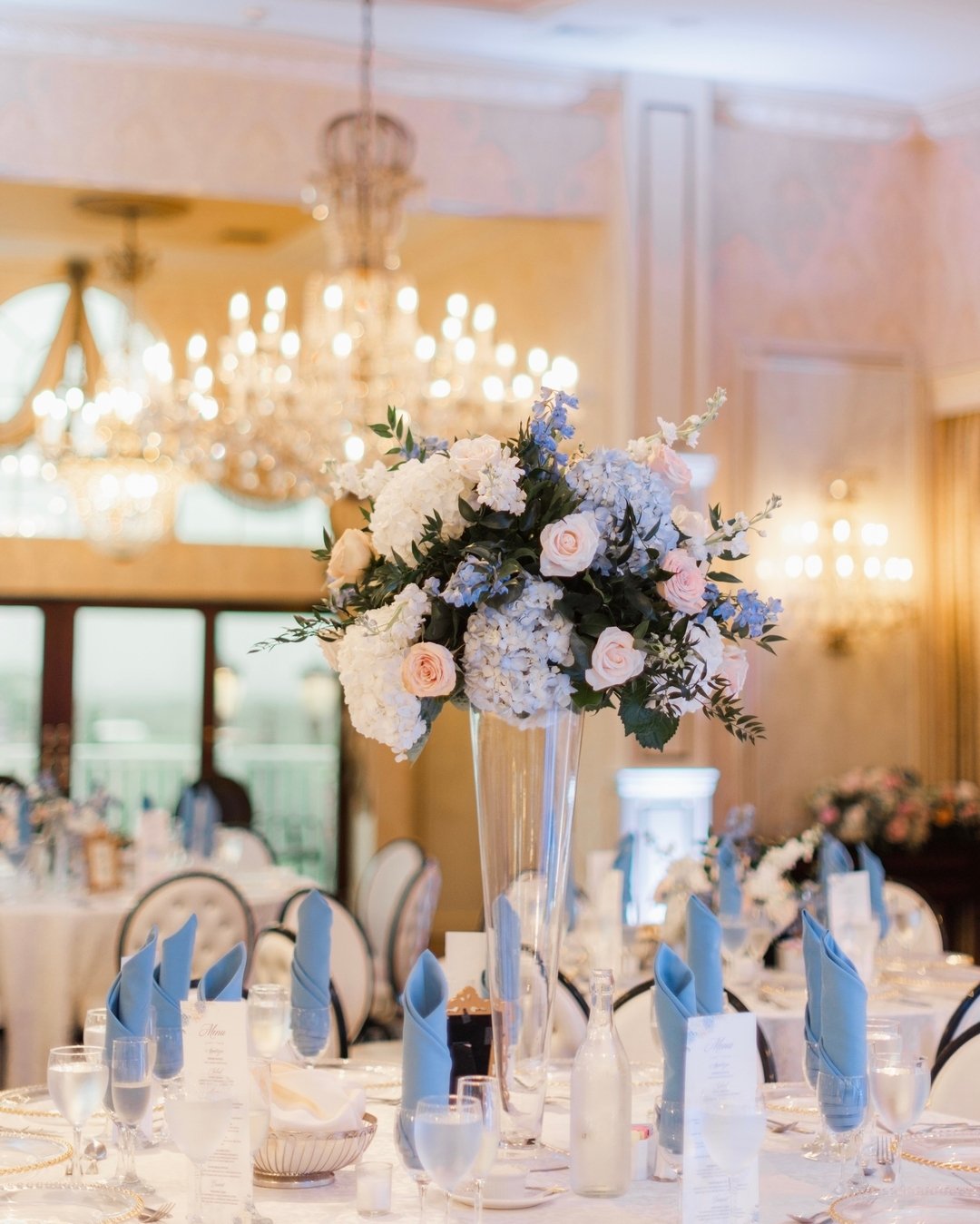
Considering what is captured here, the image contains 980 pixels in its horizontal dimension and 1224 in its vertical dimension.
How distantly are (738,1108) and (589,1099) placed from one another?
1.08ft

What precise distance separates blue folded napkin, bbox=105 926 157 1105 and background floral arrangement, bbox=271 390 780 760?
48cm

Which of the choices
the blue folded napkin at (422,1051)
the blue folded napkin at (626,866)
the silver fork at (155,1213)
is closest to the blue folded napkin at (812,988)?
the blue folded napkin at (422,1051)

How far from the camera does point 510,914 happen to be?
2.40 metres

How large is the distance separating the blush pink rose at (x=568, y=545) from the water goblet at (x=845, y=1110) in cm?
81

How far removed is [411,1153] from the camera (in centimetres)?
205

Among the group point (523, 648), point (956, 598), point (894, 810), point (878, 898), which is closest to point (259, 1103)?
point (523, 648)

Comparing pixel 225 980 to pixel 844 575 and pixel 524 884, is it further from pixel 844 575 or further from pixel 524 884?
pixel 844 575

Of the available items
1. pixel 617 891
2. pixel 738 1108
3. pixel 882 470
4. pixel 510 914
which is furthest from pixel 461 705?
pixel 882 470

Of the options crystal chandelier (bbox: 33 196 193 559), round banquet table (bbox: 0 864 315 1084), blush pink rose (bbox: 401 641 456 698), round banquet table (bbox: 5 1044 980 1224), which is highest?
crystal chandelier (bbox: 33 196 193 559)

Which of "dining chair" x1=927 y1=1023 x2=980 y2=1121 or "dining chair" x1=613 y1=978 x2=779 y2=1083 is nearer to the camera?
"dining chair" x1=927 y1=1023 x2=980 y2=1121

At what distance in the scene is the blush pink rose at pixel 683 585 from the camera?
2326 millimetres

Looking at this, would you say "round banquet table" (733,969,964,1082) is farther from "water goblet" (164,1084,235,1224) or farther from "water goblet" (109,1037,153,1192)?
"water goblet" (164,1084,235,1224)

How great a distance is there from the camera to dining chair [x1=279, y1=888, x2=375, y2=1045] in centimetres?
507

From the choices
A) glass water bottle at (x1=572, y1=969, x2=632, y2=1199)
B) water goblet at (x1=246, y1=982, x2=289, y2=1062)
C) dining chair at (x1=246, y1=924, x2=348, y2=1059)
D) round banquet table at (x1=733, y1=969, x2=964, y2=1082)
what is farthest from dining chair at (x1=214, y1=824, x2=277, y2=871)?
glass water bottle at (x1=572, y1=969, x2=632, y2=1199)
